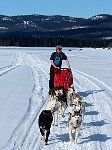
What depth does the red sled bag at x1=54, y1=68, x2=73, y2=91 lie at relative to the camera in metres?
13.1

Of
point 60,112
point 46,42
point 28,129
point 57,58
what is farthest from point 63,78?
point 46,42

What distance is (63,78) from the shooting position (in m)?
13.2

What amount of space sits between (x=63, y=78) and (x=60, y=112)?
2.42m

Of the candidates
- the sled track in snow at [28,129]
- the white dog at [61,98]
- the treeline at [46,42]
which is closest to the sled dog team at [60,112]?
the white dog at [61,98]

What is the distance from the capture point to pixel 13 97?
14648 mm

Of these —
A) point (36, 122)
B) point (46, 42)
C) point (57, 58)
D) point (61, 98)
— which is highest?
point (57, 58)

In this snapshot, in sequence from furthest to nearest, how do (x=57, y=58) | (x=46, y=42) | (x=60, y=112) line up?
(x=46, y=42) → (x=57, y=58) → (x=60, y=112)

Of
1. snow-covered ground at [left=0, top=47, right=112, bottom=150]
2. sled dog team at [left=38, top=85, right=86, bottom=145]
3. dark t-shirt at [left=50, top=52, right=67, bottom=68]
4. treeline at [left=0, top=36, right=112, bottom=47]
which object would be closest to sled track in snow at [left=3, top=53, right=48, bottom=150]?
snow-covered ground at [left=0, top=47, right=112, bottom=150]

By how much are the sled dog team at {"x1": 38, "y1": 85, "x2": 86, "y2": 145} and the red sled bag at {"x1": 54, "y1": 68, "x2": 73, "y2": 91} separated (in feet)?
2.82

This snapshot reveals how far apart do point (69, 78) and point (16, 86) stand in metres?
5.45

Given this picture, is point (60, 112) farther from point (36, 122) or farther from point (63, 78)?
point (63, 78)

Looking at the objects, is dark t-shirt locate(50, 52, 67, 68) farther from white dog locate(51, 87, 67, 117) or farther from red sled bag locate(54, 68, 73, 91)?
white dog locate(51, 87, 67, 117)

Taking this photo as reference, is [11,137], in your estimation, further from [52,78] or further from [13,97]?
[13,97]

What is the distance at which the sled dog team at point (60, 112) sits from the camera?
7.94 metres
